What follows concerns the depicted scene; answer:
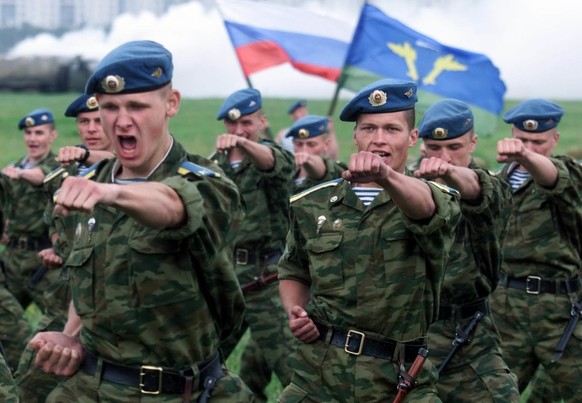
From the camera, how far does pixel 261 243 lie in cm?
956

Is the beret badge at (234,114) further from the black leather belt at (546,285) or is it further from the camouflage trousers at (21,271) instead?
the black leather belt at (546,285)

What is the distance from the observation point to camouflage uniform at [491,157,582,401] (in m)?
8.30

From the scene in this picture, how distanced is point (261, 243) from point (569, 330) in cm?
242

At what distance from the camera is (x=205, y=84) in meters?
32.2

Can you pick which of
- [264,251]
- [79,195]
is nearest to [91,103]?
[264,251]

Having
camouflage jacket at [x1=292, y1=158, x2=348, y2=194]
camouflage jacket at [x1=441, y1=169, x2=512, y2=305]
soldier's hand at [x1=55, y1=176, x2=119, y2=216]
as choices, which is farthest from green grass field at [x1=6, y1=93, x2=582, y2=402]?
soldier's hand at [x1=55, y1=176, x2=119, y2=216]

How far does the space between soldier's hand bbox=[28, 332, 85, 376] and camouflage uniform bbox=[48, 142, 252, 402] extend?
65mm

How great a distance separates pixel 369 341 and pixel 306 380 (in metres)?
0.41

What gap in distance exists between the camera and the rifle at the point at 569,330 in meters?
8.35

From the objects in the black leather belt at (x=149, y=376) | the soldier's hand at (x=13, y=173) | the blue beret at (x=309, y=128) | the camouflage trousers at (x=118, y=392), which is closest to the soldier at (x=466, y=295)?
the camouflage trousers at (x=118, y=392)

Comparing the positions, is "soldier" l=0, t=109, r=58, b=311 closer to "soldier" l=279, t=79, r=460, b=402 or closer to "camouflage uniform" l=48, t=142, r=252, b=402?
"soldier" l=279, t=79, r=460, b=402

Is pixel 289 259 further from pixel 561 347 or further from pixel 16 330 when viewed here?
pixel 16 330

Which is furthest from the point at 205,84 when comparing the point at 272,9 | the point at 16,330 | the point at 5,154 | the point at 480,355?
the point at 480,355

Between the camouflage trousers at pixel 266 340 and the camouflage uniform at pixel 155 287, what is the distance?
3.98 m
